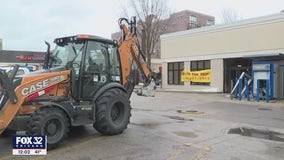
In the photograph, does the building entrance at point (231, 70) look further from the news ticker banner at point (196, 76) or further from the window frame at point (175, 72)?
the window frame at point (175, 72)

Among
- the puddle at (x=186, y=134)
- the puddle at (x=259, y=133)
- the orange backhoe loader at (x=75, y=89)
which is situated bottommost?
the puddle at (x=259, y=133)

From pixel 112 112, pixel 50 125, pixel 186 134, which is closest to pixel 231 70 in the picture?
pixel 186 134

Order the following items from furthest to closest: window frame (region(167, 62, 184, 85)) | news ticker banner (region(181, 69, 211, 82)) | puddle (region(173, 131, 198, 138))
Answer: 1. window frame (region(167, 62, 184, 85))
2. news ticker banner (region(181, 69, 211, 82))
3. puddle (region(173, 131, 198, 138))

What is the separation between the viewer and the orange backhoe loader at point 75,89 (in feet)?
22.6

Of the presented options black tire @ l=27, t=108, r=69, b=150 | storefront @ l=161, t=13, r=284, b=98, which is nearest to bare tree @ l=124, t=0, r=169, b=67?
storefront @ l=161, t=13, r=284, b=98

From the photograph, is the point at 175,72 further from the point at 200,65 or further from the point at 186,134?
the point at 186,134

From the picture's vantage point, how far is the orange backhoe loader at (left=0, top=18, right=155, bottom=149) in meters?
6.88

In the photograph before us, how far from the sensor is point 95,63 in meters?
8.55

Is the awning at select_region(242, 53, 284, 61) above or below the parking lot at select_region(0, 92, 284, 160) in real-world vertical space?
above

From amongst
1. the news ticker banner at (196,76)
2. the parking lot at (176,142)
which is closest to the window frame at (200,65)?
the news ticker banner at (196,76)

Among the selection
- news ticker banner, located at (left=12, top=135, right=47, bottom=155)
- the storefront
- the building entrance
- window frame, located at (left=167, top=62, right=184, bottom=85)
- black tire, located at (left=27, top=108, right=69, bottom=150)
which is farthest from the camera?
window frame, located at (left=167, top=62, right=184, bottom=85)

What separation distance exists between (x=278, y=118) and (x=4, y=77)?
415 inches

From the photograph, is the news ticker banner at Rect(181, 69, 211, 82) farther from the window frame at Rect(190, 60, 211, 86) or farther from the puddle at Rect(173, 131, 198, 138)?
the puddle at Rect(173, 131, 198, 138)

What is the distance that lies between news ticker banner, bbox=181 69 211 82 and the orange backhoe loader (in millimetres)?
17042
